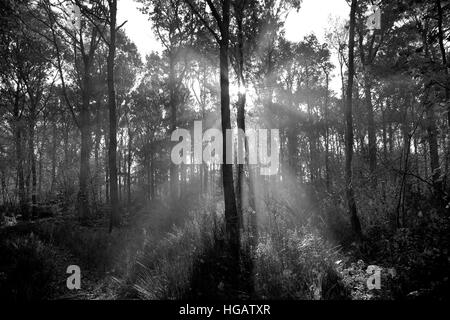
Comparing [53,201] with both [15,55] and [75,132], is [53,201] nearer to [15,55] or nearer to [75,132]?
[15,55]

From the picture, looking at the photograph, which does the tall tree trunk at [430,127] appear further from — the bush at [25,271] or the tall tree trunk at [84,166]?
the tall tree trunk at [84,166]

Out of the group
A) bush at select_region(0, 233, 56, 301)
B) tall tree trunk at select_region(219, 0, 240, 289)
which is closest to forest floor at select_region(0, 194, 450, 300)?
bush at select_region(0, 233, 56, 301)

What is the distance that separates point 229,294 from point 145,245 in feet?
12.2

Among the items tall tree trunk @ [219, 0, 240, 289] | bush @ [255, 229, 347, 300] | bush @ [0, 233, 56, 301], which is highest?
tall tree trunk @ [219, 0, 240, 289]

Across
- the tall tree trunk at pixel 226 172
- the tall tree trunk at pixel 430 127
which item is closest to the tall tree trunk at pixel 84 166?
the tall tree trunk at pixel 226 172

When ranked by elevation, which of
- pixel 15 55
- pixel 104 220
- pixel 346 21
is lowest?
pixel 104 220

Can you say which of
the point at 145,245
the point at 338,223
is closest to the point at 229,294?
the point at 145,245

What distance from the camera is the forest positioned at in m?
4.82

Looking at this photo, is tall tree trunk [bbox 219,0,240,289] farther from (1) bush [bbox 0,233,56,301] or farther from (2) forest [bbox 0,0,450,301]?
(1) bush [bbox 0,233,56,301]

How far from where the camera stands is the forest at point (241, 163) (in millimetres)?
4824

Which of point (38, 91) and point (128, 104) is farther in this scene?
point (128, 104)

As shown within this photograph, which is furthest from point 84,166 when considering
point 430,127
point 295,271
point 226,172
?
point 430,127

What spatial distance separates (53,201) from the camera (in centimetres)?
1911

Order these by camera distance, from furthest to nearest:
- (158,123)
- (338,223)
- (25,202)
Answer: (158,123)
(25,202)
(338,223)
